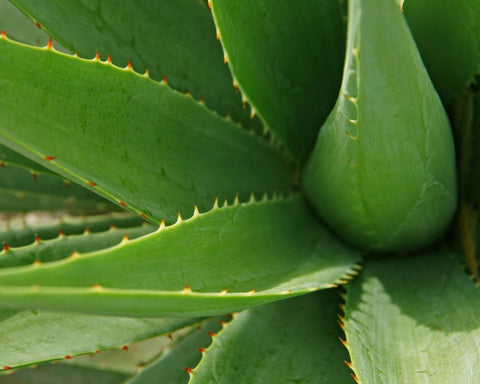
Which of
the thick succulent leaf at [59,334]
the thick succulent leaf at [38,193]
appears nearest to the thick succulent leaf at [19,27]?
the thick succulent leaf at [38,193]

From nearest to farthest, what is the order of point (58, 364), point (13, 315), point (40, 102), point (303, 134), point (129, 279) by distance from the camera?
1. point (129, 279)
2. point (40, 102)
3. point (13, 315)
4. point (303, 134)
5. point (58, 364)

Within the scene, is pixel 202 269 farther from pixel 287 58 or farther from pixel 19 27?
pixel 19 27

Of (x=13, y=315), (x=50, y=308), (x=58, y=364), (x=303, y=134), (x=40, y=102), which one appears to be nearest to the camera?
(x=50, y=308)

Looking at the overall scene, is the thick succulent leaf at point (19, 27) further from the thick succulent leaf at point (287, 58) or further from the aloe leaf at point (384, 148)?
the aloe leaf at point (384, 148)

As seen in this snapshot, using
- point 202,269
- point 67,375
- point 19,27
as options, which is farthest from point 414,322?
point 19,27

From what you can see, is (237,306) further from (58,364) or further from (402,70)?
(58,364)

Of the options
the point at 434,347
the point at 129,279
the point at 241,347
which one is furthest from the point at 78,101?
the point at 434,347

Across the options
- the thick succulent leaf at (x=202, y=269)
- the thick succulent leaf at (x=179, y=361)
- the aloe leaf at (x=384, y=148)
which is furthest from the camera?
the thick succulent leaf at (x=179, y=361)
